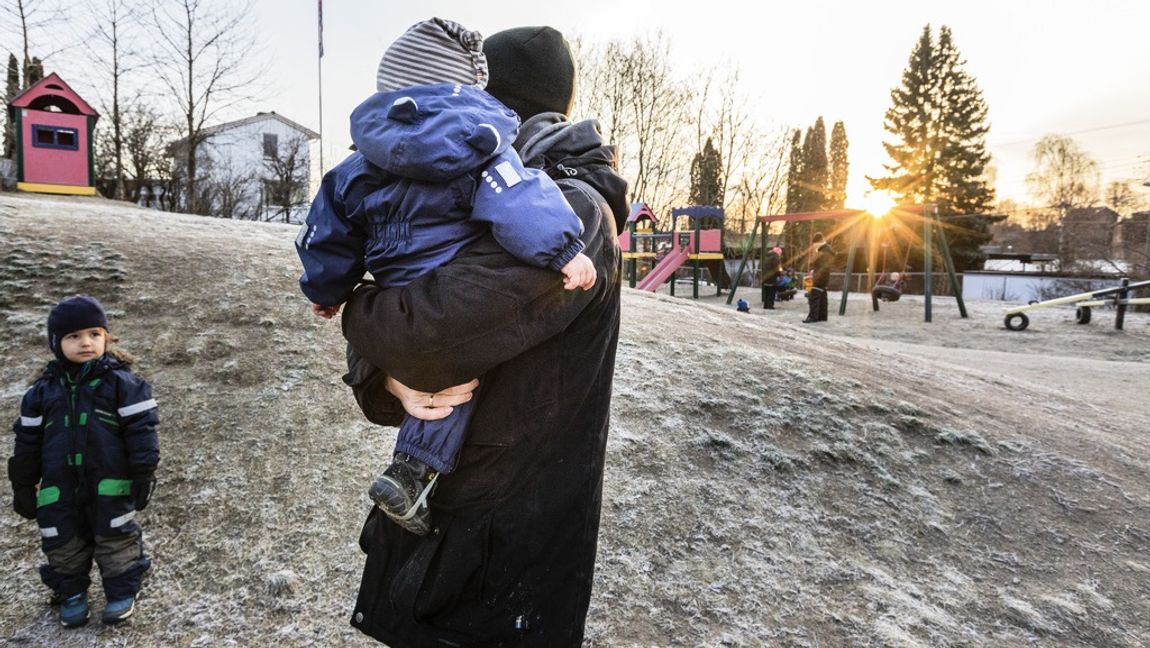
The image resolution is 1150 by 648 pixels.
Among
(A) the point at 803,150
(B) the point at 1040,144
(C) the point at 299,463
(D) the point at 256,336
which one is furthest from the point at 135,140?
(B) the point at 1040,144

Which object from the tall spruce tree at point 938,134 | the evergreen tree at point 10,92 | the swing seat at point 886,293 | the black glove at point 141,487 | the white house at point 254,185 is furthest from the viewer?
the tall spruce tree at point 938,134

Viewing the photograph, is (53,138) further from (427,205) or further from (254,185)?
(254,185)

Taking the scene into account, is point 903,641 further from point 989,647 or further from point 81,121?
point 81,121

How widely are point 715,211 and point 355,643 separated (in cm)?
2133

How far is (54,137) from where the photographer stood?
13336mm

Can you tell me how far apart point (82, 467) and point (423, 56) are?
212 cm

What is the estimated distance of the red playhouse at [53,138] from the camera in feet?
42.6

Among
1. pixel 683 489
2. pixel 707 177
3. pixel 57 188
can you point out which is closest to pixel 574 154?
pixel 683 489

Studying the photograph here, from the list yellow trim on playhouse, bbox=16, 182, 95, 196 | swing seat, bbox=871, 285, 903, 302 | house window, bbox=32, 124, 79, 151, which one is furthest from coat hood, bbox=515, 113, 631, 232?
swing seat, bbox=871, 285, 903, 302

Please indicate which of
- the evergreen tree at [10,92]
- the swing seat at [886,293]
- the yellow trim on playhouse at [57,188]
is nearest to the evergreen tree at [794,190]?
the swing seat at [886,293]

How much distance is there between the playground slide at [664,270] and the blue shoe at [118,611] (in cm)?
1883

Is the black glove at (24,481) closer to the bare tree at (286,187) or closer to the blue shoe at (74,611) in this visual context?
the blue shoe at (74,611)

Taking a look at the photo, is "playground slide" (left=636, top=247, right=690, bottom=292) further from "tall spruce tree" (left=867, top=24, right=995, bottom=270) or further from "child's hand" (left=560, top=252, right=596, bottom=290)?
"tall spruce tree" (left=867, top=24, right=995, bottom=270)

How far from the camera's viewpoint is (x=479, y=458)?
1088mm
